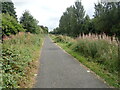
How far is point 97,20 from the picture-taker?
32344 millimetres

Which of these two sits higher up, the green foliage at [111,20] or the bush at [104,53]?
the green foliage at [111,20]

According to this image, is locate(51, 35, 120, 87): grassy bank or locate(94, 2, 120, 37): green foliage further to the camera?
locate(94, 2, 120, 37): green foliage

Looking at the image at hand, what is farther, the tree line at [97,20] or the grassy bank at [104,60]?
the tree line at [97,20]

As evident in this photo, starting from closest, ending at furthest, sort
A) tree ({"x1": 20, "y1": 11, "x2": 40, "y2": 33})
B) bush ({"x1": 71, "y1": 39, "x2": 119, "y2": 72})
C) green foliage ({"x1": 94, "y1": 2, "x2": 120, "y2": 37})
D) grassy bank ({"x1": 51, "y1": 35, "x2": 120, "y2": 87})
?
1. grassy bank ({"x1": 51, "y1": 35, "x2": 120, "y2": 87})
2. bush ({"x1": 71, "y1": 39, "x2": 119, "y2": 72})
3. tree ({"x1": 20, "y1": 11, "x2": 40, "y2": 33})
4. green foliage ({"x1": 94, "y1": 2, "x2": 120, "y2": 37})

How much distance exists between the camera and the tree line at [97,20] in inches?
1060

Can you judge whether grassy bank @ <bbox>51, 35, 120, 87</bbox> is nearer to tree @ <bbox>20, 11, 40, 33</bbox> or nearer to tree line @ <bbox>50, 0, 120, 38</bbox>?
tree line @ <bbox>50, 0, 120, 38</bbox>

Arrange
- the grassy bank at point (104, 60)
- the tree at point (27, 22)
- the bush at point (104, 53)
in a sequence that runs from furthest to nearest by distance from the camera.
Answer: the tree at point (27, 22) < the bush at point (104, 53) < the grassy bank at point (104, 60)

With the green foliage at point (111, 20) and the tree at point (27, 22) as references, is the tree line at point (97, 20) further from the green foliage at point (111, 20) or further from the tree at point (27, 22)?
the tree at point (27, 22)

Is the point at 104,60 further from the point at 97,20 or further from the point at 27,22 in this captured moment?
the point at 97,20

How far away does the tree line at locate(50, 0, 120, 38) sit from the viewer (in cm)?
2693

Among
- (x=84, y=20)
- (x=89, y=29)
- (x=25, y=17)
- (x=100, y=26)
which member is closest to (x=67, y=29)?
(x=84, y=20)

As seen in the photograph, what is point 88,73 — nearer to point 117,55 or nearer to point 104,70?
point 104,70

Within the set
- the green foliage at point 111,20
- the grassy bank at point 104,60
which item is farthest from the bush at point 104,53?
the green foliage at point 111,20

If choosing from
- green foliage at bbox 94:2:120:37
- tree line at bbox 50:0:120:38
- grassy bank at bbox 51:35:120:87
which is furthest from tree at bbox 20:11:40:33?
grassy bank at bbox 51:35:120:87
